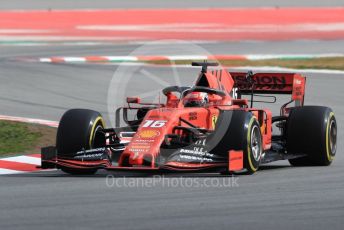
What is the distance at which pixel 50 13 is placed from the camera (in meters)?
57.3

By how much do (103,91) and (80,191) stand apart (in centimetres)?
1296

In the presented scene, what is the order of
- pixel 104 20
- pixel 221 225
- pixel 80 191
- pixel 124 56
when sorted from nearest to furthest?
pixel 221 225
pixel 80 191
pixel 124 56
pixel 104 20

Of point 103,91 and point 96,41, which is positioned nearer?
point 103,91

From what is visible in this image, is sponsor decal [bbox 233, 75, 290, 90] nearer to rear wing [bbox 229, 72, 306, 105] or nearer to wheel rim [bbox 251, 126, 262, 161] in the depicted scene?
rear wing [bbox 229, 72, 306, 105]

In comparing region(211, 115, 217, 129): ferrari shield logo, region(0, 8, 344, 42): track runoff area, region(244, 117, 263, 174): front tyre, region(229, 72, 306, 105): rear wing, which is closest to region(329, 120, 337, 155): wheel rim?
region(229, 72, 306, 105): rear wing

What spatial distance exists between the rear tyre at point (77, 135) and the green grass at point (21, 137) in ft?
7.88

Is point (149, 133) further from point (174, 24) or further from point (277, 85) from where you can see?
point (174, 24)

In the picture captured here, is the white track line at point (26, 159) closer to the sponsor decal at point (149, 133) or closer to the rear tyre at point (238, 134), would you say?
the sponsor decal at point (149, 133)

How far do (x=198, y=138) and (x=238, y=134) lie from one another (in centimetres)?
54

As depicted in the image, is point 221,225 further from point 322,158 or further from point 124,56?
point 124,56

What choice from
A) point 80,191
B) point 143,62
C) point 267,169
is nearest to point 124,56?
point 143,62

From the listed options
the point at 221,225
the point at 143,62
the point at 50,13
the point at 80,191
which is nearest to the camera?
the point at 221,225

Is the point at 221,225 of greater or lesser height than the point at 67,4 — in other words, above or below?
below

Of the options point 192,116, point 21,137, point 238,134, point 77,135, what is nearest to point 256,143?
point 238,134
